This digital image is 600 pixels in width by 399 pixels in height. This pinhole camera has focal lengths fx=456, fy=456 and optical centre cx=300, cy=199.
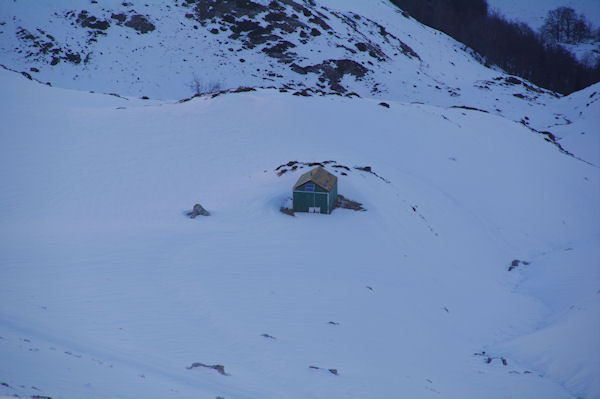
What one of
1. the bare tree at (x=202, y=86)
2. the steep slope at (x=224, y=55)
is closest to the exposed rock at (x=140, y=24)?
the steep slope at (x=224, y=55)

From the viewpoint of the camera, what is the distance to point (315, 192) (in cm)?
2222

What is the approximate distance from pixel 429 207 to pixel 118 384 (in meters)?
20.9

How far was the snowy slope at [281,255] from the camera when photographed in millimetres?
12367

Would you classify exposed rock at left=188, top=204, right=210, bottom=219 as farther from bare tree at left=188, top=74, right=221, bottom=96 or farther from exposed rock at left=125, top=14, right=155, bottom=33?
exposed rock at left=125, top=14, right=155, bottom=33

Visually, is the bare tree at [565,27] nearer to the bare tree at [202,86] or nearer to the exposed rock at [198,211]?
the bare tree at [202,86]

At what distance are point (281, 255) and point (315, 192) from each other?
441 centimetres

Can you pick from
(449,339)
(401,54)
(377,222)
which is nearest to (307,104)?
(377,222)

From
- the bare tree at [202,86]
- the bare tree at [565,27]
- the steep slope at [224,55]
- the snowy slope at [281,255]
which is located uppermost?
the bare tree at [565,27]

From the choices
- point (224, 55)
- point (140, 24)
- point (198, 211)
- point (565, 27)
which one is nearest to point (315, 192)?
point (198, 211)

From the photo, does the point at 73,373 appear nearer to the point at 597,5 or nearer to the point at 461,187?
the point at 461,187

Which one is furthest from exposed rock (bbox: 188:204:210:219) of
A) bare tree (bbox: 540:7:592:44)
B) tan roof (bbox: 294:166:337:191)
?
bare tree (bbox: 540:7:592:44)

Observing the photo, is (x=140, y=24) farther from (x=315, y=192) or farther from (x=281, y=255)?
(x=281, y=255)

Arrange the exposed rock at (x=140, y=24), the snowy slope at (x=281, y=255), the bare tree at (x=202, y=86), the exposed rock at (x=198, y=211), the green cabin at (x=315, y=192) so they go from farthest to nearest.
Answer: the exposed rock at (x=140, y=24) < the bare tree at (x=202, y=86) < the green cabin at (x=315, y=192) < the exposed rock at (x=198, y=211) < the snowy slope at (x=281, y=255)

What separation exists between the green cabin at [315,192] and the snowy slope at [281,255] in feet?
2.63
